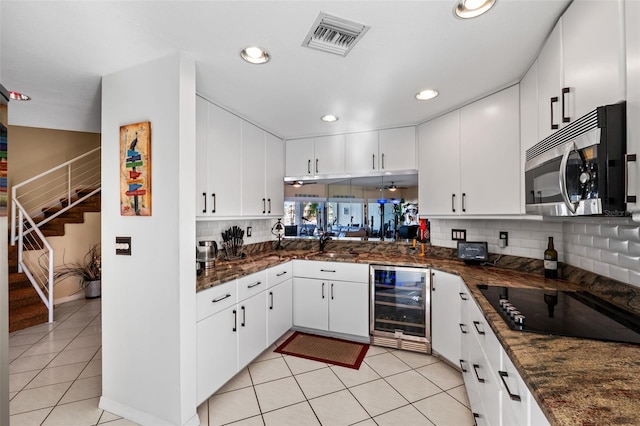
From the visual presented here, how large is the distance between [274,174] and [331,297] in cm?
158

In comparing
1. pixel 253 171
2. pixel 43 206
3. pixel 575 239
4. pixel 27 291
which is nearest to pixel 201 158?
pixel 253 171

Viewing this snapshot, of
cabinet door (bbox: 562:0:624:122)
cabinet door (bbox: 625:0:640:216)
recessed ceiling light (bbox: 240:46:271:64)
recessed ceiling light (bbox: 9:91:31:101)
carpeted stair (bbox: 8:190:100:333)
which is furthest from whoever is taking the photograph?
carpeted stair (bbox: 8:190:100:333)

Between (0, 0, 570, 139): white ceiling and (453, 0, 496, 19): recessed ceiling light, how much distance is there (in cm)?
4

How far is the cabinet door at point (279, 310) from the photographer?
2.72 meters

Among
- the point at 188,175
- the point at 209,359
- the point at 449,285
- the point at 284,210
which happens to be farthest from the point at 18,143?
the point at 449,285

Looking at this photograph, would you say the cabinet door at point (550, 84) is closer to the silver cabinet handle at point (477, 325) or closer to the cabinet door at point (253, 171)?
the silver cabinet handle at point (477, 325)

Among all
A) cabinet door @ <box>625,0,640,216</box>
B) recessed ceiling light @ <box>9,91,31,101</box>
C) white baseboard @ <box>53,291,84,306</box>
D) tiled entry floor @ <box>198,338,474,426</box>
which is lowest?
tiled entry floor @ <box>198,338,474,426</box>

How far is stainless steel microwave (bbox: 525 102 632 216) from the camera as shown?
3.17 ft

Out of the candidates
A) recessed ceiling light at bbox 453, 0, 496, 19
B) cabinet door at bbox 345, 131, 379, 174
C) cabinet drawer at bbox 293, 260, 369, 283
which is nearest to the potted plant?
cabinet drawer at bbox 293, 260, 369, 283

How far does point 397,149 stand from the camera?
3104 mm

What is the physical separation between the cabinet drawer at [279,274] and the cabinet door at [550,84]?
92.1 inches

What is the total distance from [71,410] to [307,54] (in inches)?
112

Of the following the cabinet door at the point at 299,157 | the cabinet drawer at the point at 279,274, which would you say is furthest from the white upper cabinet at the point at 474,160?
the cabinet drawer at the point at 279,274

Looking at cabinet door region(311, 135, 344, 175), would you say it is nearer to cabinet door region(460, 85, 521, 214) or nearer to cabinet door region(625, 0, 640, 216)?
cabinet door region(460, 85, 521, 214)
